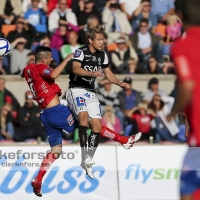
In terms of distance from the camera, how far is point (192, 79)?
5078 millimetres

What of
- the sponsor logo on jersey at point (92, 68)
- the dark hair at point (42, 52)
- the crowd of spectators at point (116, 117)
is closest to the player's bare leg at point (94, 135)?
the sponsor logo on jersey at point (92, 68)

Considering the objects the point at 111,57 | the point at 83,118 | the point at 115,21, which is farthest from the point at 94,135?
the point at 115,21

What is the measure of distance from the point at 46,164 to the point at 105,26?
6.63m

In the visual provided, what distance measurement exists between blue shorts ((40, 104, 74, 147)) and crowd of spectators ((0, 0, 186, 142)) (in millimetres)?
3736

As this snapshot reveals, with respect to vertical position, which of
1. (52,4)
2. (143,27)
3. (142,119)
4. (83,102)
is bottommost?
(142,119)

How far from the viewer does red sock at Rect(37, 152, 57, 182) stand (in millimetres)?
10344

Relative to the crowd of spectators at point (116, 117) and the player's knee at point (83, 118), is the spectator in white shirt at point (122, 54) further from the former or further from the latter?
the player's knee at point (83, 118)

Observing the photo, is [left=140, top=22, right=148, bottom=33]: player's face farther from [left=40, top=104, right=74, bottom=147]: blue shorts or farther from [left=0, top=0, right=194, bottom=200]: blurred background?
[left=40, top=104, right=74, bottom=147]: blue shorts

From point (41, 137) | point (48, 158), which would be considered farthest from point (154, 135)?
point (48, 158)

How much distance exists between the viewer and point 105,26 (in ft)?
53.5

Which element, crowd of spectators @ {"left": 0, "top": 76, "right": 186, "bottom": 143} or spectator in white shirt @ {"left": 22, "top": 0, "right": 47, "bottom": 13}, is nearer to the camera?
crowd of spectators @ {"left": 0, "top": 76, "right": 186, "bottom": 143}

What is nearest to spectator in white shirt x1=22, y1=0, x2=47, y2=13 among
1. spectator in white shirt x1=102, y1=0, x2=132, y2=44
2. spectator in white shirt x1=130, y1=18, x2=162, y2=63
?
spectator in white shirt x1=102, y1=0, x2=132, y2=44

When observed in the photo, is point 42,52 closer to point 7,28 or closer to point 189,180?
point 189,180

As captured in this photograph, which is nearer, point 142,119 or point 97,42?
point 97,42
